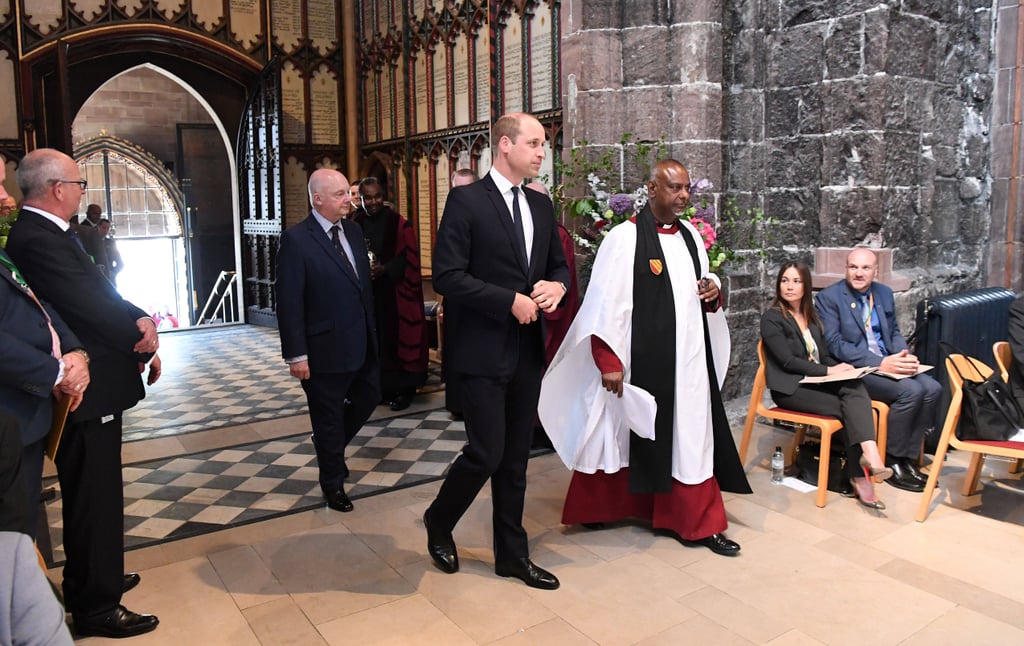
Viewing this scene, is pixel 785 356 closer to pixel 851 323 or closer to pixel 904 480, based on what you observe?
pixel 851 323

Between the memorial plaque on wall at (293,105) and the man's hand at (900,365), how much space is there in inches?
290

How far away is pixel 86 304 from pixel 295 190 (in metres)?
7.44

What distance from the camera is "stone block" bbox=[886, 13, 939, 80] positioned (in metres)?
4.74

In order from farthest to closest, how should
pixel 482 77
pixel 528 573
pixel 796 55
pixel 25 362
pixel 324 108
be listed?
pixel 324 108
pixel 482 77
pixel 796 55
pixel 528 573
pixel 25 362

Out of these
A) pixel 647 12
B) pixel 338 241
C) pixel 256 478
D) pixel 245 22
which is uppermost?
pixel 245 22

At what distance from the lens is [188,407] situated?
19.3 feet

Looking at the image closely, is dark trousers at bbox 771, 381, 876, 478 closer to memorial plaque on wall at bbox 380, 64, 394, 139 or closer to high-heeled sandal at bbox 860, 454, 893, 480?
high-heeled sandal at bbox 860, 454, 893, 480

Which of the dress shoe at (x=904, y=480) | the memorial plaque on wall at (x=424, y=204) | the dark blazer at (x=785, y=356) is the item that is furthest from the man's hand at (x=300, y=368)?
the memorial plaque on wall at (x=424, y=204)

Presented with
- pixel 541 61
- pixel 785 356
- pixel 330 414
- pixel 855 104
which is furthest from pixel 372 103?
pixel 785 356

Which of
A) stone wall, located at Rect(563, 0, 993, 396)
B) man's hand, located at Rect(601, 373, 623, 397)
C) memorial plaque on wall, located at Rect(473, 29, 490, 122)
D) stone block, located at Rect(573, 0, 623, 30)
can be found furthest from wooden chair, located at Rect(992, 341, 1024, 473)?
memorial plaque on wall, located at Rect(473, 29, 490, 122)

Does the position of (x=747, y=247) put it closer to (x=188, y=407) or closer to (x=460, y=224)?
(x=460, y=224)

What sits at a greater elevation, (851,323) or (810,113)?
(810,113)

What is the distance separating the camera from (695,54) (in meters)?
4.86

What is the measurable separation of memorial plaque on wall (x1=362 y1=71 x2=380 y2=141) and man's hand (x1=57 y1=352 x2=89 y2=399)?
7.38 metres
